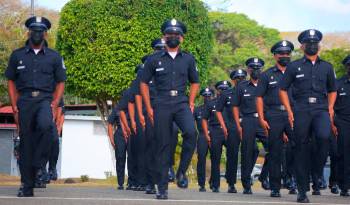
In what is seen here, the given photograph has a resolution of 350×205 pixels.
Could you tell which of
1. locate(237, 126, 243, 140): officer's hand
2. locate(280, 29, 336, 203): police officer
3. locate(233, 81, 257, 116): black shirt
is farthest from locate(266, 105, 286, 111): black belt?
locate(280, 29, 336, 203): police officer

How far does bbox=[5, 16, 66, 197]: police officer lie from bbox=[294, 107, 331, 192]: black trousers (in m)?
3.31

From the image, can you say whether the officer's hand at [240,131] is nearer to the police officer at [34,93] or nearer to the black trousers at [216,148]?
the black trousers at [216,148]

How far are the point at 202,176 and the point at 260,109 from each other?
6188 mm

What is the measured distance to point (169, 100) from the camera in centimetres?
1395

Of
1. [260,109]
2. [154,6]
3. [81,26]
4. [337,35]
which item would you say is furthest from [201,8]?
[337,35]

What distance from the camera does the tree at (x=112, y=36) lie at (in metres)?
34.1

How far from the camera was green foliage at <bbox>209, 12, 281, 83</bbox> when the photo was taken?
7600cm

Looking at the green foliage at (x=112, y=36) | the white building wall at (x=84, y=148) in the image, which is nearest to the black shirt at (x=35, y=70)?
the green foliage at (x=112, y=36)

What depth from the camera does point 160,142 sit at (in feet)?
45.9

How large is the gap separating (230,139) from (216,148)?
1350mm

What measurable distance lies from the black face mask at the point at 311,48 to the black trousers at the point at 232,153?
5449 mm

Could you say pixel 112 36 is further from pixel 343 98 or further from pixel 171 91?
pixel 171 91

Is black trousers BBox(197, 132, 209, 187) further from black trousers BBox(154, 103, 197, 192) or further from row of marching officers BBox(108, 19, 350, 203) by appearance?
black trousers BBox(154, 103, 197, 192)

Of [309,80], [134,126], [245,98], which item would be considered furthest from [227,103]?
[309,80]
